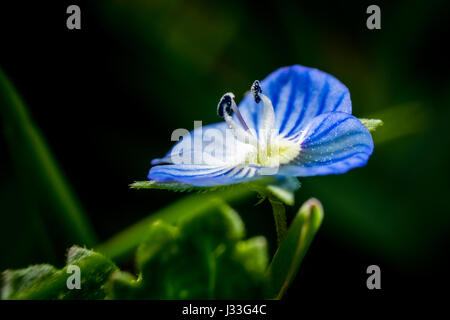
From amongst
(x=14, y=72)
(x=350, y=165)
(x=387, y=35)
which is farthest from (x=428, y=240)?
(x=14, y=72)

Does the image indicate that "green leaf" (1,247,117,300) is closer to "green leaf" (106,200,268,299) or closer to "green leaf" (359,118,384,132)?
"green leaf" (106,200,268,299)

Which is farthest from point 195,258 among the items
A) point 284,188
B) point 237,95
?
point 237,95

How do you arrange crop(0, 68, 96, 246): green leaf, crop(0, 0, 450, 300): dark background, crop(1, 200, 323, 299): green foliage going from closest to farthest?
crop(1, 200, 323, 299): green foliage
crop(0, 68, 96, 246): green leaf
crop(0, 0, 450, 300): dark background

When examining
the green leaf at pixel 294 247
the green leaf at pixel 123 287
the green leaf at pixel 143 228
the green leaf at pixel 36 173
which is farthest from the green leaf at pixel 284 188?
the green leaf at pixel 36 173

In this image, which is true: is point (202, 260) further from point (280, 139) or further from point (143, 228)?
point (143, 228)

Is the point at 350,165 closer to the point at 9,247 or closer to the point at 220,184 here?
the point at 220,184

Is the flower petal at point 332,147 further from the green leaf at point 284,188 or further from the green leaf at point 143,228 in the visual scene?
the green leaf at point 143,228

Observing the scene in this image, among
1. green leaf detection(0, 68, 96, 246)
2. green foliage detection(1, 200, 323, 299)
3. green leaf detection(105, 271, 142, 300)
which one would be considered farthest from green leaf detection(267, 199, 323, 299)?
green leaf detection(0, 68, 96, 246)
